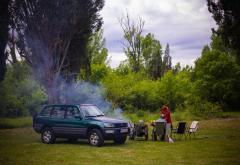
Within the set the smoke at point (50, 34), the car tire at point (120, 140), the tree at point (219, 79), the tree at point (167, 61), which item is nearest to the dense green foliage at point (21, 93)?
the smoke at point (50, 34)

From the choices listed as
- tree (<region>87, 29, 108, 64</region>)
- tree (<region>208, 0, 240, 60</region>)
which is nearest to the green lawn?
tree (<region>208, 0, 240, 60</region>)

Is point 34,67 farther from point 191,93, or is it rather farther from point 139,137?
point 191,93

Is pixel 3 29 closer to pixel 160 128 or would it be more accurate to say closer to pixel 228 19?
pixel 160 128

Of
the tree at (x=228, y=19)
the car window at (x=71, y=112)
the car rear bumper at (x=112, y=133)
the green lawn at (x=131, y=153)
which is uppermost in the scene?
the tree at (x=228, y=19)

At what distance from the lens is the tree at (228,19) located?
2017 centimetres

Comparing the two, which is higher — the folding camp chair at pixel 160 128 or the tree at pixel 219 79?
the tree at pixel 219 79

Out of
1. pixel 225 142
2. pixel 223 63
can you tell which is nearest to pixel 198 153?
pixel 225 142

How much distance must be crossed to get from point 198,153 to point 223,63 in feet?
102

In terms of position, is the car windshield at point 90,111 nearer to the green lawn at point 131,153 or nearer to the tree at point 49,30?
the green lawn at point 131,153

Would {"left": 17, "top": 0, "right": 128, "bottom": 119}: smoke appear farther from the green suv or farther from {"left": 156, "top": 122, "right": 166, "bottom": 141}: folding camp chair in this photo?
{"left": 156, "top": 122, "right": 166, "bottom": 141}: folding camp chair

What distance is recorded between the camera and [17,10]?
80.2ft

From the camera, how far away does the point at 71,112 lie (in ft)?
55.2

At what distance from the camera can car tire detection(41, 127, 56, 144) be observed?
17.1 meters

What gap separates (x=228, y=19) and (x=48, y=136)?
1195 cm
